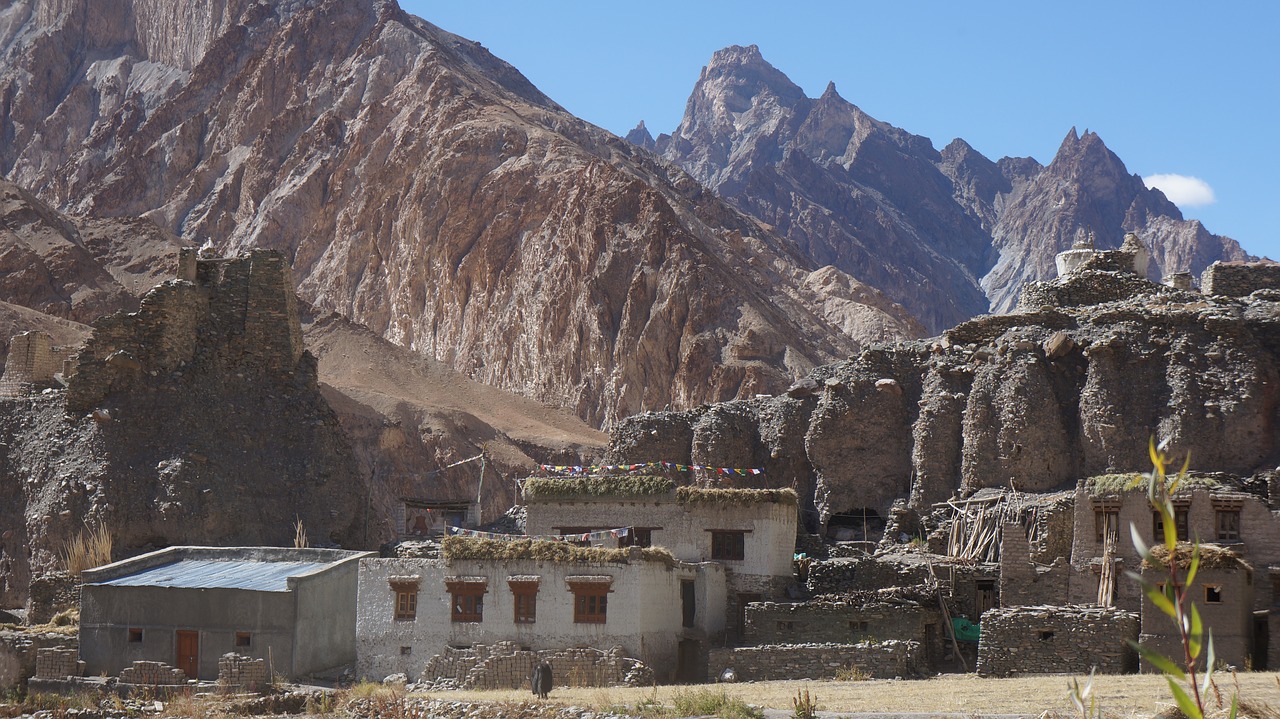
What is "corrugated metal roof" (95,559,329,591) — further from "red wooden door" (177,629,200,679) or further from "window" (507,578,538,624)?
"window" (507,578,538,624)

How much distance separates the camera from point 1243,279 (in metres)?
43.4

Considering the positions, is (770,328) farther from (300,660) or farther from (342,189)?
(300,660)

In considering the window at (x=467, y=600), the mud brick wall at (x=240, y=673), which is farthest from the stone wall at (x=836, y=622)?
the mud brick wall at (x=240, y=673)

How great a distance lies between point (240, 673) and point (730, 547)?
36.0 feet

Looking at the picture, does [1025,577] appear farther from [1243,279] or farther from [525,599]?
[1243,279]

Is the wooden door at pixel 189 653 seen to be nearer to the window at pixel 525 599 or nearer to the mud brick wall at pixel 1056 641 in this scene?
the window at pixel 525 599

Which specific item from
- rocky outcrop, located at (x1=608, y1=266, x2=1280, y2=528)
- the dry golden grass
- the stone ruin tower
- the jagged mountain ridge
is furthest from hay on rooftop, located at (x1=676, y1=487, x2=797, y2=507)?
the jagged mountain ridge

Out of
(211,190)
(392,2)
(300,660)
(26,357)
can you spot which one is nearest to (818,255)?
(392,2)

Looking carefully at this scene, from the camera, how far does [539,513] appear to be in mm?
36500

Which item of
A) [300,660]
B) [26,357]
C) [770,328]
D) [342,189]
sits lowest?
[300,660]

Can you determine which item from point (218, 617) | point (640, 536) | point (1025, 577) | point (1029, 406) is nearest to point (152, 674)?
point (218, 617)

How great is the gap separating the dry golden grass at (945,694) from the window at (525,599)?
8.33 feet

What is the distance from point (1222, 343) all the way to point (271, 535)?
78.7ft

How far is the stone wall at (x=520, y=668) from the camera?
100 feet
